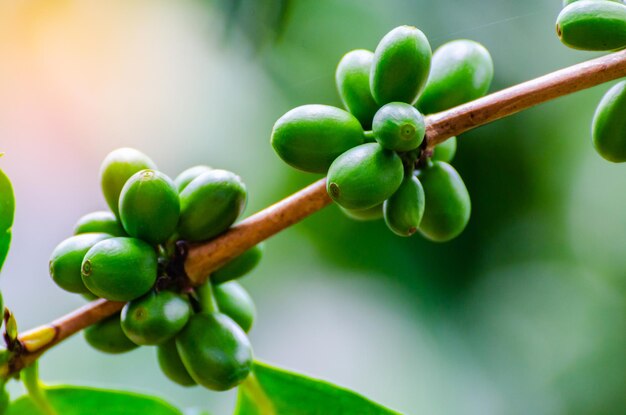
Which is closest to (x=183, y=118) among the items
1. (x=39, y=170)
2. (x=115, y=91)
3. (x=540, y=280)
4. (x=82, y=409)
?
(x=115, y=91)

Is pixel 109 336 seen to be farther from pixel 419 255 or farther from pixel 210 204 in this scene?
pixel 419 255

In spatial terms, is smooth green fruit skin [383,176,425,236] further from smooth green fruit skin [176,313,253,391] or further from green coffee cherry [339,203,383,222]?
smooth green fruit skin [176,313,253,391]

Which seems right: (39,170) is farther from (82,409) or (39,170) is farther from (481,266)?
(82,409)

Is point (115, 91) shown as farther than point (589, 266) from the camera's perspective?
Yes

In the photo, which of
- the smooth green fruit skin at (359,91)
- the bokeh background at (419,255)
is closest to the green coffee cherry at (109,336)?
the smooth green fruit skin at (359,91)

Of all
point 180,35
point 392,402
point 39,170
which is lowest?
point 392,402

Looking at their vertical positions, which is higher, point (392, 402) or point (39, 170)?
point (39, 170)

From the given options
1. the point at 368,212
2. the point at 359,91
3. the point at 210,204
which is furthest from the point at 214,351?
the point at 359,91

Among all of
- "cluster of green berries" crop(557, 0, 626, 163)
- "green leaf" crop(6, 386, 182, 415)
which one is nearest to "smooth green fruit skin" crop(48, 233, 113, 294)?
"green leaf" crop(6, 386, 182, 415)
